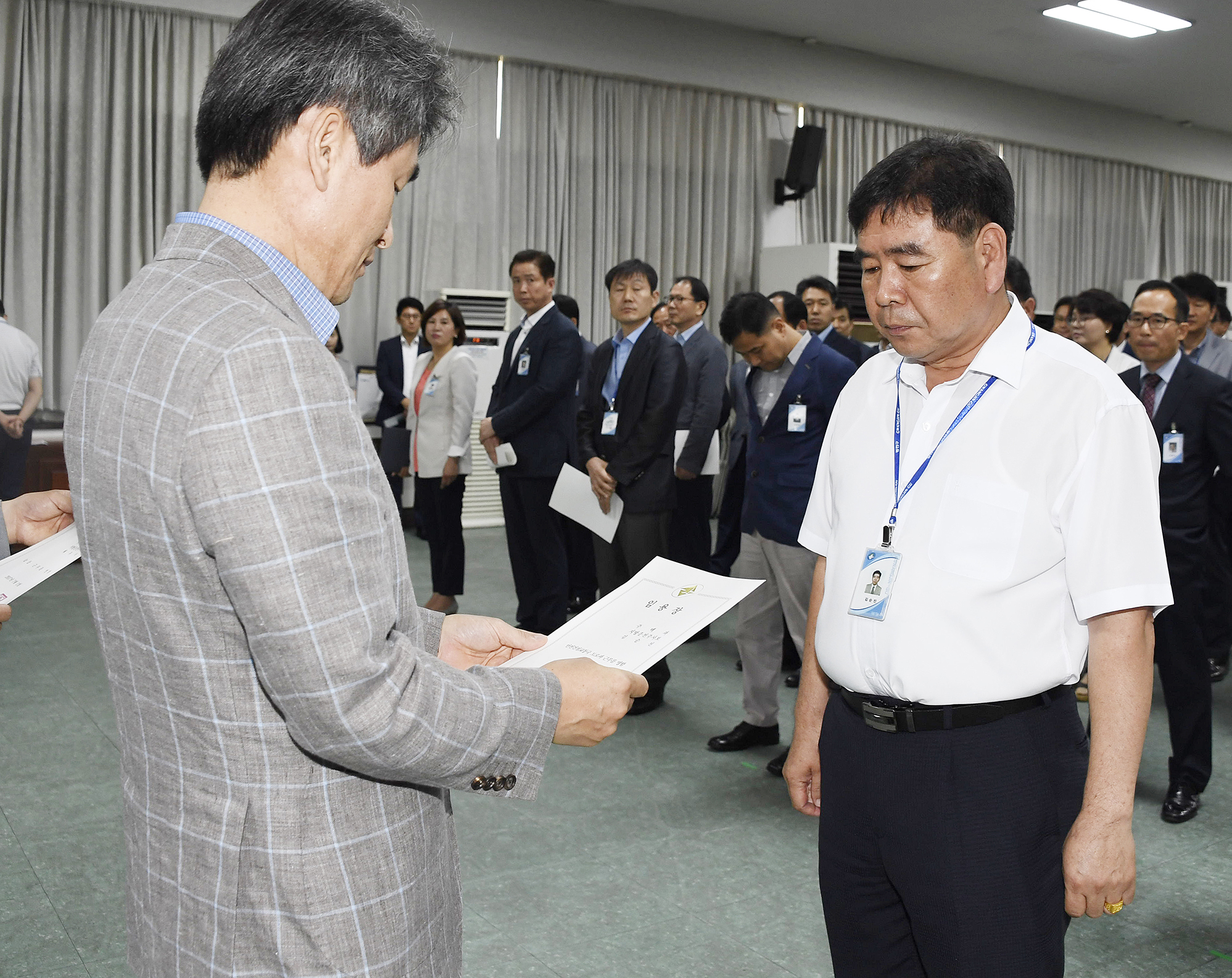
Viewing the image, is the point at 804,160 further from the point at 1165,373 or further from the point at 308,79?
the point at 308,79

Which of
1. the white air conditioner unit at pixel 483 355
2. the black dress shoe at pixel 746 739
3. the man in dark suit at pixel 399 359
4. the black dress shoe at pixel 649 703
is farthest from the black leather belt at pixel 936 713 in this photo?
the man in dark suit at pixel 399 359

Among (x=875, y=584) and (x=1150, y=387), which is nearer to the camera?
(x=875, y=584)

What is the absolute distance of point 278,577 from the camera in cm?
80

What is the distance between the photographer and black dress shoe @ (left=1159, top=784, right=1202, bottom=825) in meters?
3.12

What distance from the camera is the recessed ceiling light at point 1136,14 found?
25.5 ft

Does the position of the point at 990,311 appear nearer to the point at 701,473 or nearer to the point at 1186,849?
the point at 1186,849

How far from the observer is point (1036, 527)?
1.35 meters

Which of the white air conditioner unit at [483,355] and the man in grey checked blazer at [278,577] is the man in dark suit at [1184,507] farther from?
the white air conditioner unit at [483,355]

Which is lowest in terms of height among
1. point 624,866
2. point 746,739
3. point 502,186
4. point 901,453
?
point 624,866

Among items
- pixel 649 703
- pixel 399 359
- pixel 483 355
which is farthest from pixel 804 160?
pixel 649 703

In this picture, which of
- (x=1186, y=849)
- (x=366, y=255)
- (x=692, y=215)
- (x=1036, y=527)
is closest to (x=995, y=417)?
(x=1036, y=527)

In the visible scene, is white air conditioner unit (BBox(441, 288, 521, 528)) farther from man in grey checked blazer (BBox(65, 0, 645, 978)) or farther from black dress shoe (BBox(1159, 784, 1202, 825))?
man in grey checked blazer (BBox(65, 0, 645, 978))

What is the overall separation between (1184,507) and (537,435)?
261 centimetres

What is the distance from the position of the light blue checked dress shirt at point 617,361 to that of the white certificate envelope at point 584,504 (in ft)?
1.10
